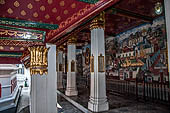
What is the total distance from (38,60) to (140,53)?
6.06 metres

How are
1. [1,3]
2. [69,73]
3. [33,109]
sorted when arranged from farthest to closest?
[69,73] < [33,109] < [1,3]

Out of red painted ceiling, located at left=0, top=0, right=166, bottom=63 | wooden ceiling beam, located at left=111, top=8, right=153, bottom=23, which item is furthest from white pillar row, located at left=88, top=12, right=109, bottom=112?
red painted ceiling, located at left=0, top=0, right=166, bottom=63

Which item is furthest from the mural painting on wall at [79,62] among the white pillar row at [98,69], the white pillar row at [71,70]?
the white pillar row at [98,69]

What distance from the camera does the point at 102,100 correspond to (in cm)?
485

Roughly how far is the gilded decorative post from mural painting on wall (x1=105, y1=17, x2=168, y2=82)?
531 cm

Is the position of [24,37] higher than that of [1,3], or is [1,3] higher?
[1,3]

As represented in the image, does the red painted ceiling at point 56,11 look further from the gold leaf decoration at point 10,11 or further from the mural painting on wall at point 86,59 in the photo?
the mural painting on wall at point 86,59

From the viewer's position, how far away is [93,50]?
5055 mm

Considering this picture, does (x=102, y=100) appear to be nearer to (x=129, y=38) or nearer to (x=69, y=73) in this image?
(x=69, y=73)

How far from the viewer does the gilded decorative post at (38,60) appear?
10.3 ft

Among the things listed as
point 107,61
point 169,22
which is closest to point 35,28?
point 169,22

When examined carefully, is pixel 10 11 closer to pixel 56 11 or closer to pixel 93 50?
pixel 56 11

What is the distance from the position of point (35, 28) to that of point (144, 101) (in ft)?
18.8

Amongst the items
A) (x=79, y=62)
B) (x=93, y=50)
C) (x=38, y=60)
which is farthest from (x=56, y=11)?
(x=79, y=62)
